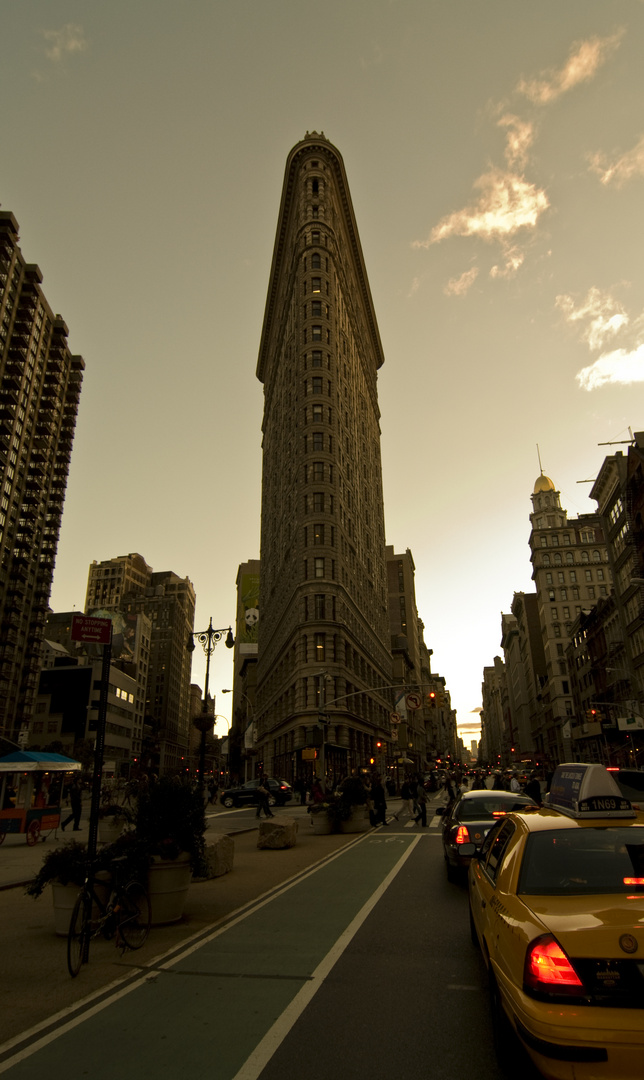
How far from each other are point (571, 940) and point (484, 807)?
32.9ft

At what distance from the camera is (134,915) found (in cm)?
826

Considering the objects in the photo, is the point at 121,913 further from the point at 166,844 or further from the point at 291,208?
the point at 291,208

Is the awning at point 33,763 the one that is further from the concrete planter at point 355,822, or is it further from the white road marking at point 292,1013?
the white road marking at point 292,1013

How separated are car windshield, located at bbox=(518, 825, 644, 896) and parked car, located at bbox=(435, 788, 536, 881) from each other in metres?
6.75

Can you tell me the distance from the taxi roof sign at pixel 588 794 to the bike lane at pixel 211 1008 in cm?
318

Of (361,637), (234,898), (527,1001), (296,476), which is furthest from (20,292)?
(527,1001)

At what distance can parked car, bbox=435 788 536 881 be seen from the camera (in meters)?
11.6

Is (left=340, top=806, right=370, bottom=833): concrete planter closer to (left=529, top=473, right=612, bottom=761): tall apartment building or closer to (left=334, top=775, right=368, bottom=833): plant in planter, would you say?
(left=334, top=775, right=368, bottom=833): plant in planter

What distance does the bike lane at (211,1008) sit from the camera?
4.72m

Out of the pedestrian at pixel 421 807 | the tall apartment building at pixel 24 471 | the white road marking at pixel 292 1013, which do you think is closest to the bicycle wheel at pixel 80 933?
the white road marking at pixel 292 1013

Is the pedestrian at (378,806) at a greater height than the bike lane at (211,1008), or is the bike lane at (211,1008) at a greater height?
the pedestrian at (378,806)

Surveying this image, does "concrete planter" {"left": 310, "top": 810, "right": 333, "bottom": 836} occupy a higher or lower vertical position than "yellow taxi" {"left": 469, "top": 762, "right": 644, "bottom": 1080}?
lower

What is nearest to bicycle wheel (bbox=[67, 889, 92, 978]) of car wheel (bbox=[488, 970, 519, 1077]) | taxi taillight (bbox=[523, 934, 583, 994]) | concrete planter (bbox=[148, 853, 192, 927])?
concrete planter (bbox=[148, 853, 192, 927])

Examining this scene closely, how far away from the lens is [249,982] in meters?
6.50
